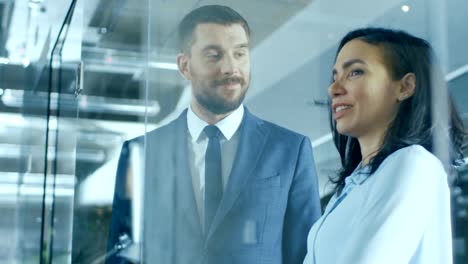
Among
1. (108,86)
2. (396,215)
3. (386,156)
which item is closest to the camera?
(396,215)

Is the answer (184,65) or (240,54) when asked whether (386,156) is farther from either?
(184,65)

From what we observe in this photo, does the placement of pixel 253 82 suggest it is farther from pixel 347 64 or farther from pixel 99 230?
pixel 99 230

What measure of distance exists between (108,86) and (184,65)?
134 cm

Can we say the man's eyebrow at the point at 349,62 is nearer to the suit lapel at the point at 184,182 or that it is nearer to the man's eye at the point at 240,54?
the man's eye at the point at 240,54

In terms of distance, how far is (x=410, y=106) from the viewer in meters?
2.27

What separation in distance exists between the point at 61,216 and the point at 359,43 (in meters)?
3.19

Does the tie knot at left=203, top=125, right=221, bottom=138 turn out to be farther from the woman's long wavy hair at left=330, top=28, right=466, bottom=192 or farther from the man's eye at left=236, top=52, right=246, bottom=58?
the woman's long wavy hair at left=330, top=28, right=466, bottom=192

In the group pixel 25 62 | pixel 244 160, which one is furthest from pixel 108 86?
pixel 25 62

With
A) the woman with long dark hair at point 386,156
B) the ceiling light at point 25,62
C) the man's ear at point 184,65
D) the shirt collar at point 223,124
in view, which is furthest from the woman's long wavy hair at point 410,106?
the ceiling light at point 25,62

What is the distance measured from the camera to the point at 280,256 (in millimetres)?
2736

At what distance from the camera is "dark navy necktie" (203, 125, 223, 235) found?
2.94m

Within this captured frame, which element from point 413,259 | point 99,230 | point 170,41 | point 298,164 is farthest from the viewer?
point 99,230

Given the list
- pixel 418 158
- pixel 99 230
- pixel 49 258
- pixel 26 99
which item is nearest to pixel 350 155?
pixel 418 158

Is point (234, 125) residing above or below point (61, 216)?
above
